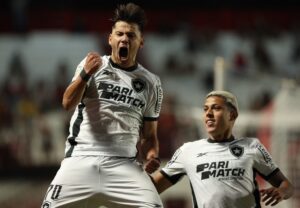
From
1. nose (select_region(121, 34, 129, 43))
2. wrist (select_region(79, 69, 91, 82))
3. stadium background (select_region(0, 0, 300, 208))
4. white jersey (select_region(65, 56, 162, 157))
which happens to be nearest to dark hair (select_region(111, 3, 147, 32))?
nose (select_region(121, 34, 129, 43))

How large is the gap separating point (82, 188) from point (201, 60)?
10320 mm

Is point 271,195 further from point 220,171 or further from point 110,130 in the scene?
point 110,130

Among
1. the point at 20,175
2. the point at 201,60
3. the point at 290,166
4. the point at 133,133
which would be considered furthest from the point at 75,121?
the point at 201,60

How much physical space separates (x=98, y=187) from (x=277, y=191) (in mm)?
1055

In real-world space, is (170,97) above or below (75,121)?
below

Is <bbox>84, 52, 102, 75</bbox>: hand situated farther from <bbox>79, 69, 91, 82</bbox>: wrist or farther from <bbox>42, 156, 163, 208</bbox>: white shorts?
<bbox>42, 156, 163, 208</bbox>: white shorts

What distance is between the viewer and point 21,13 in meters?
15.2

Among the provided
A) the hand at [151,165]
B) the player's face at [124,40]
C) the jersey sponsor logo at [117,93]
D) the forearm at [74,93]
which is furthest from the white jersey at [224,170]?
the forearm at [74,93]

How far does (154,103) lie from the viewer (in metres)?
4.52

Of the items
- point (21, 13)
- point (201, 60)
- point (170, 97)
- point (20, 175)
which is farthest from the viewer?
point (21, 13)

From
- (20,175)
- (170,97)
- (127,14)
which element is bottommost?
(20,175)

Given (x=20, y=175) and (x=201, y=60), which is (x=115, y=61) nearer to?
(x=20, y=175)

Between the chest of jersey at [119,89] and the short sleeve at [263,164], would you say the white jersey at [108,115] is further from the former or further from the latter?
the short sleeve at [263,164]

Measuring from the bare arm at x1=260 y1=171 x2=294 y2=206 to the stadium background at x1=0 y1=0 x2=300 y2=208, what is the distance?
5701 mm
